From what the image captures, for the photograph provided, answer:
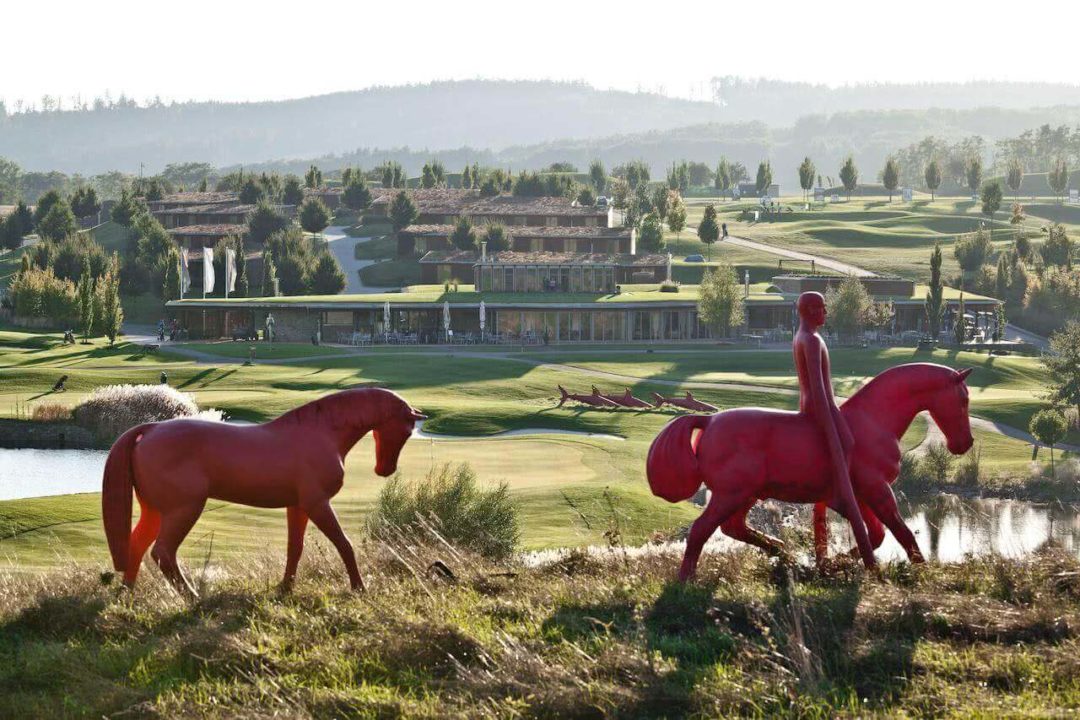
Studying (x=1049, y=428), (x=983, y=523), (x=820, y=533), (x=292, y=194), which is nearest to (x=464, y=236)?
(x=292, y=194)

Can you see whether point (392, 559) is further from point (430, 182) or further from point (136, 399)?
point (430, 182)

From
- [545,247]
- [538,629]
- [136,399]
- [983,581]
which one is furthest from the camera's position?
[545,247]

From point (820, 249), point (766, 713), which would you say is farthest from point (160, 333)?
point (766, 713)

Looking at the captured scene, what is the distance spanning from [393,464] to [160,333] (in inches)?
2514

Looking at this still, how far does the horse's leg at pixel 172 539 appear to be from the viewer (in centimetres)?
1409

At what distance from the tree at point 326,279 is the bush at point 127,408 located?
44577 mm

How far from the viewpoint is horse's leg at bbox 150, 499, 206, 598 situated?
1409 cm

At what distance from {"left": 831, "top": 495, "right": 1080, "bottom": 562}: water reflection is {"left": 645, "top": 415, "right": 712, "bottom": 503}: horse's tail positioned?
45.7 ft

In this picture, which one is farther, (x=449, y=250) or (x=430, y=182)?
(x=430, y=182)

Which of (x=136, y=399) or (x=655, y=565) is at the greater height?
(x=655, y=565)

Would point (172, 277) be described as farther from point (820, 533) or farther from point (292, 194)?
point (820, 533)

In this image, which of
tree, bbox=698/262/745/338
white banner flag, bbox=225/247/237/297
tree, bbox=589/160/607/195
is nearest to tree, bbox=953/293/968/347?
tree, bbox=698/262/745/338

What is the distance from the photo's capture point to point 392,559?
50.3ft

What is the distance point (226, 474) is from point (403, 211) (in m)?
102
